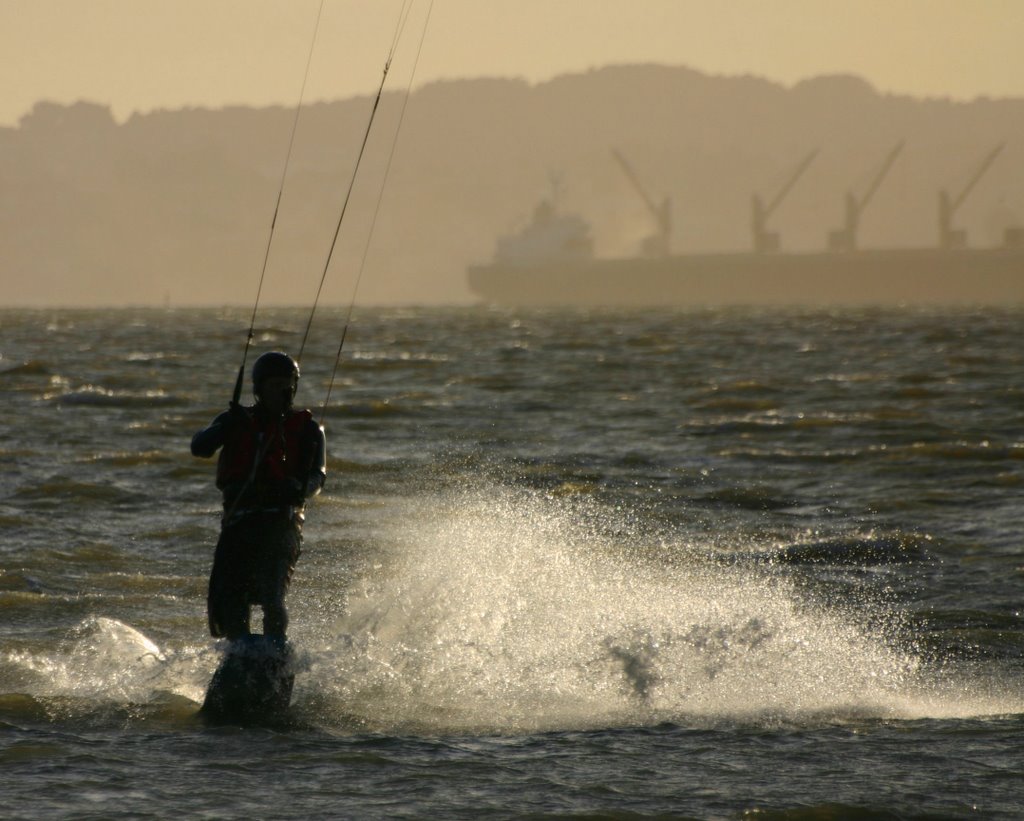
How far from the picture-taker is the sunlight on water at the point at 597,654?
8289 millimetres

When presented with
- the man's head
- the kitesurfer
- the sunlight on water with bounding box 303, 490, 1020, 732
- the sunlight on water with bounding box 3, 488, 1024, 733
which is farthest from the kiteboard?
the man's head

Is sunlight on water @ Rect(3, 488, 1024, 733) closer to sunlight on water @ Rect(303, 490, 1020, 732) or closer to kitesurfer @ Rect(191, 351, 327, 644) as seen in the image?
sunlight on water @ Rect(303, 490, 1020, 732)

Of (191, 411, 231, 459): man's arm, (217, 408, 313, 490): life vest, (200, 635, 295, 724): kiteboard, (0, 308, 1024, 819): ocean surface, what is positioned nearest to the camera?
(0, 308, 1024, 819): ocean surface

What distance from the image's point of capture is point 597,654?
364 inches

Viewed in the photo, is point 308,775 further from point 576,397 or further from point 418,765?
point 576,397

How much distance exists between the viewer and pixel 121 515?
1553cm

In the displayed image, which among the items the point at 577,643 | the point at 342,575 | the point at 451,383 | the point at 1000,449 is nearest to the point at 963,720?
the point at 577,643

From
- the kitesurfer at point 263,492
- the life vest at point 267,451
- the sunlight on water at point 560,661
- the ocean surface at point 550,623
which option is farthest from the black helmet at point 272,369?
the ocean surface at point 550,623

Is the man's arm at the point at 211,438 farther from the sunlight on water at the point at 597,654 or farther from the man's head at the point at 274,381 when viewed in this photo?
the sunlight on water at the point at 597,654

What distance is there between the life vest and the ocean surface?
3.75 feet

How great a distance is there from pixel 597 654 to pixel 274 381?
2.59 meters

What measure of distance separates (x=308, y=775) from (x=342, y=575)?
5.62 meters

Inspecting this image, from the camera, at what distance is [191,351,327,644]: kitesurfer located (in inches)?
305

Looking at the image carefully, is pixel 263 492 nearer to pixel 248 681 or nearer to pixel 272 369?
pixel 272 369
